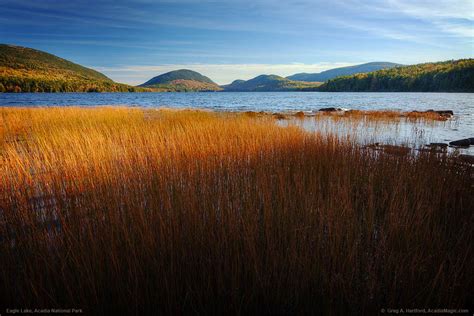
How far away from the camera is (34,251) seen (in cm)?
271

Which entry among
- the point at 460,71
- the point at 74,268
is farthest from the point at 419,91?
the point at 74,268

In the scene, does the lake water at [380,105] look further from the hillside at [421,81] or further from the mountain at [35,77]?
the mountain at [35,77]

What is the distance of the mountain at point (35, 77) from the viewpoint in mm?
90375

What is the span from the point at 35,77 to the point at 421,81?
447 feet

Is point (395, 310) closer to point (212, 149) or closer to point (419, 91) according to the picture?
point (212, 149)

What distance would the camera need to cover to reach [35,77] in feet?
332

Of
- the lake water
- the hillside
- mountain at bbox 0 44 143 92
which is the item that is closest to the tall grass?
the lake water

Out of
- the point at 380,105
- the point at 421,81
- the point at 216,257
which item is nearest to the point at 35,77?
the point at 380,105

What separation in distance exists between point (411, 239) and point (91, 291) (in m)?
3.36

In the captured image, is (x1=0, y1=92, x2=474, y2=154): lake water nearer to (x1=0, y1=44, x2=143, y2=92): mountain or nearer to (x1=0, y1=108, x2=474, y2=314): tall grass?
(x1=0, y1=108, x2=474, y2=314): tall grass

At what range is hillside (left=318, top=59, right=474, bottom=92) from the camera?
68.0 metres

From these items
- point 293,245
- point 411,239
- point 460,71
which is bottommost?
point 411,239

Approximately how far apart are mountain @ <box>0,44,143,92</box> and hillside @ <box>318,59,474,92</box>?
10821 cm

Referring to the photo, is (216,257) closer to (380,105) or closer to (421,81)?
(380,105)
